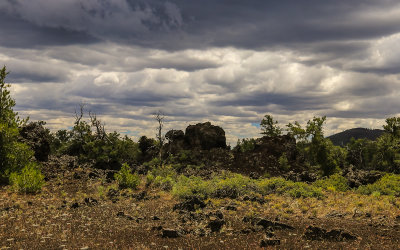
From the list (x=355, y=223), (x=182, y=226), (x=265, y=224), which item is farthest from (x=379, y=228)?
(x=182, y=226)

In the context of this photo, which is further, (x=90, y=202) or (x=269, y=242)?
(x=90, y=202)

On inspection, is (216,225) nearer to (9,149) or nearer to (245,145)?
(9,149)

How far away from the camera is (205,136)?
211 feet

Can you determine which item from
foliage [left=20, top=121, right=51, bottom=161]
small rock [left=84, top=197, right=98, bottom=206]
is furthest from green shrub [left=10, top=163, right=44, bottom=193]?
foliage [left=20, top=121, right=51, bottom=161]

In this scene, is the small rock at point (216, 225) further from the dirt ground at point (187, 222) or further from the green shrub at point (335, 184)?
the green shrub at point (335, 184)

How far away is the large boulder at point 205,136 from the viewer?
210ft

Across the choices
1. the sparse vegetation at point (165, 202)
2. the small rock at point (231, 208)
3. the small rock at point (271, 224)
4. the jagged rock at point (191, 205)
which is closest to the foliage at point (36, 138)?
the sparse vegetation at point (165, 202)

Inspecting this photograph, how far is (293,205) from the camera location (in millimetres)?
20297

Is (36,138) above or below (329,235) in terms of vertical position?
above

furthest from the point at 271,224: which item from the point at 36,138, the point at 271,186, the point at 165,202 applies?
the point at 36,138

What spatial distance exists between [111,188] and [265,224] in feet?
47.5

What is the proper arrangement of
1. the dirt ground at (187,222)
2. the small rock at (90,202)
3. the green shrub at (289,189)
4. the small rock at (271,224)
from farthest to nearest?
the green shrub at (289,189) → the small rock at (90,202) → the small rock at (271,224) → the dirt ground at (187,222)

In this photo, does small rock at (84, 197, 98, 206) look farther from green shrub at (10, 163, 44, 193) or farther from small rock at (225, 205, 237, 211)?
small rock at (225, 205, 237, 211)

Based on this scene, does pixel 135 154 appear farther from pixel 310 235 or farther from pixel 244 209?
pixel 310 235
